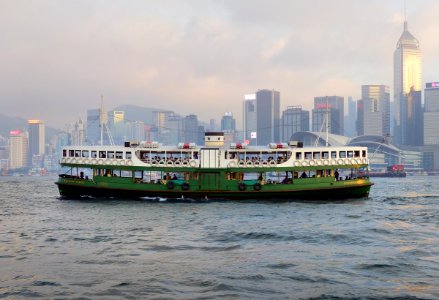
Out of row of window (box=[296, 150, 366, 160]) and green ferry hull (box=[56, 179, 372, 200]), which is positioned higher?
row of window (box=[296, 150, 366, 160])

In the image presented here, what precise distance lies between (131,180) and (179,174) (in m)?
5.43

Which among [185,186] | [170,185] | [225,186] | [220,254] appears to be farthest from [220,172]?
[220,254]

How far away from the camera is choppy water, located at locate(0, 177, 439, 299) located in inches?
808

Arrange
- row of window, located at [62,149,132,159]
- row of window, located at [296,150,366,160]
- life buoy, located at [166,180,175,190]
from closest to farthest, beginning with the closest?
life buoy, located at [166,180,175,190]
row of window, located at [296,150,366,160]
row of window, located at [62,149,132,159]

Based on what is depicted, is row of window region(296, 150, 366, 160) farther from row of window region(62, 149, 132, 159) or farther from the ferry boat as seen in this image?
row of window region(62, 149, 132, 159)

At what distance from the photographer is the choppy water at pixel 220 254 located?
2053 centimetres

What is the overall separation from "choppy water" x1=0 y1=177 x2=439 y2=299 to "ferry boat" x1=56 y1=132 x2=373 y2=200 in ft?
25.8

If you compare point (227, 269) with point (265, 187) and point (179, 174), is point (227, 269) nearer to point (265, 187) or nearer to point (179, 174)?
point (265, 187)

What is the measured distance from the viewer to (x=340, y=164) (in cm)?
5500

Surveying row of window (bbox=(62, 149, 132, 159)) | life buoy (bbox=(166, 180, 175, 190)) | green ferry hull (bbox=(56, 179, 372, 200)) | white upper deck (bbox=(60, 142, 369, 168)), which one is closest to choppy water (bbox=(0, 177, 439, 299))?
green ferry hull (bbox=(56, 179, 372, 200))

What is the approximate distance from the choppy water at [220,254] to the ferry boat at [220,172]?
788 centimetres

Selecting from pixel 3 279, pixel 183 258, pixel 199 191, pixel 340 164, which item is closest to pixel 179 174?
pixel 199 191

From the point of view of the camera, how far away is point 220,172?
5375 centimetres

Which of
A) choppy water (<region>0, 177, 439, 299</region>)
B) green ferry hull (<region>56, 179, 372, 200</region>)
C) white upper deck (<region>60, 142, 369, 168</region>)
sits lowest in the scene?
choppy water (<region>0, 177, 439, 299</region>)
